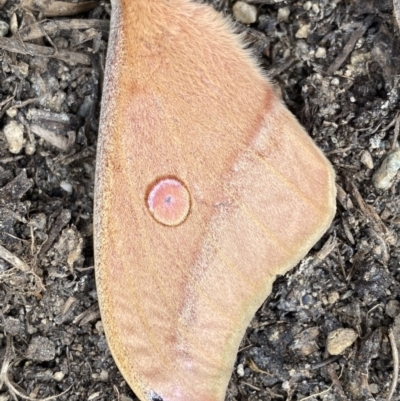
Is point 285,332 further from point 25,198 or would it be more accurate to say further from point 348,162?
point 25,198

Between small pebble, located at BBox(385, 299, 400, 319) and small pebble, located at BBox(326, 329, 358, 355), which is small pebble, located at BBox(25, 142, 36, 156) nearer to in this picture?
small pebble, located at BBox(326, 329, 358, 355)

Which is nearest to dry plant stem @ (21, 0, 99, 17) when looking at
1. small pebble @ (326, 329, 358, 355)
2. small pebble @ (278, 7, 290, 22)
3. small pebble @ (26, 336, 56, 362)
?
small pebble @ (278, 7, 290, 22)

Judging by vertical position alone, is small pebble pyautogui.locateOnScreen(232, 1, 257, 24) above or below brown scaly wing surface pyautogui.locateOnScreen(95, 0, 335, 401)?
above

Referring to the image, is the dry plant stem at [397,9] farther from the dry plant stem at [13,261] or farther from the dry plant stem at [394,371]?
the dry plant stem at [13,261]

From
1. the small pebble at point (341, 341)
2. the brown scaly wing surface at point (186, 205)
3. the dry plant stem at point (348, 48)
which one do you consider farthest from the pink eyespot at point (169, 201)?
the dry plant stem at point (348, 48)

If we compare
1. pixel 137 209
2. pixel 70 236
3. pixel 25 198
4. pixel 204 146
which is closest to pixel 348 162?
pixel 204 146

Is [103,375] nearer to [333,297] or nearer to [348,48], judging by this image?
[333,297]

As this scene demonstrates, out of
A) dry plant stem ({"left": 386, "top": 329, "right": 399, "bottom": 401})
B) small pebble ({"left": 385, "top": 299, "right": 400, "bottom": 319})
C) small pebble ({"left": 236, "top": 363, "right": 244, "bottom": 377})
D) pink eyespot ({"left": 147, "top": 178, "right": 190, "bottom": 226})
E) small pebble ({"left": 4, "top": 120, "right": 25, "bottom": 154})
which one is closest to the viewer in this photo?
pink eyespot ({"left": 147, "top": 178, "right": 190, "bottom": 226})
